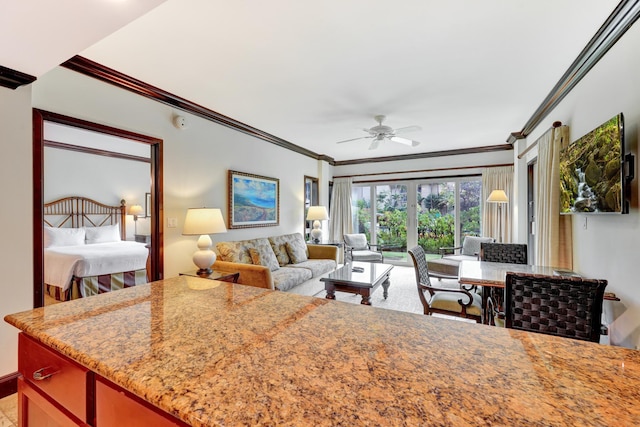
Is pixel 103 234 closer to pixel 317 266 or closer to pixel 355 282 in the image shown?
pixel 317 266

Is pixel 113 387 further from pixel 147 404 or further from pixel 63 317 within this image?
pixel 63 317

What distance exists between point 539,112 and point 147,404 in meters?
4.49

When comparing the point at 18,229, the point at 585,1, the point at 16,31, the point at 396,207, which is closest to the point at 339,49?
the point at 585,1

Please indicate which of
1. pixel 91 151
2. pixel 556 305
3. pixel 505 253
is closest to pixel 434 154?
pixel 505 253

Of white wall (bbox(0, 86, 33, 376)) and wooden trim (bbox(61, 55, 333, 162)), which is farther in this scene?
wooden trim (bbox(61, 55, 333, 162))

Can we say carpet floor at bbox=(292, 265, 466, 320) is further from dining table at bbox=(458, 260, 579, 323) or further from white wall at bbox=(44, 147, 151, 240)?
white wall at bbox=(44, 147, 151, 240)

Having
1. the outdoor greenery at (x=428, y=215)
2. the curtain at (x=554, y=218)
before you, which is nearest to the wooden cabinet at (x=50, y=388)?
the curtain at (x=554, y=218)

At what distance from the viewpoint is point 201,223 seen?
9.98 ft

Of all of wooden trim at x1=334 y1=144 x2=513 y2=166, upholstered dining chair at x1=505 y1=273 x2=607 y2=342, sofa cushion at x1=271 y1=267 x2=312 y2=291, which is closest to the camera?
upholstered dining chair at x1=505 y1=273 x2=607 y2=342

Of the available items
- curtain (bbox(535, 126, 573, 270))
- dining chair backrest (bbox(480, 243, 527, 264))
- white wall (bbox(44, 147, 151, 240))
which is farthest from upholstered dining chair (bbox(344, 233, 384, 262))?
white wall (bbox(44, 147, 151, 240))

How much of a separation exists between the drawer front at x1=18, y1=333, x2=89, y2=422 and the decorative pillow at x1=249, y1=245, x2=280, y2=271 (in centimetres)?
281

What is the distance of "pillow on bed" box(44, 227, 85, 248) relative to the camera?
15.3ft

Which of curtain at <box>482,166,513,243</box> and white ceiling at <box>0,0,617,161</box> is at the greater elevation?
white ceiling at <box>0,0,617,161</box>

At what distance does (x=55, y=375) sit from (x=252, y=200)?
359cm
